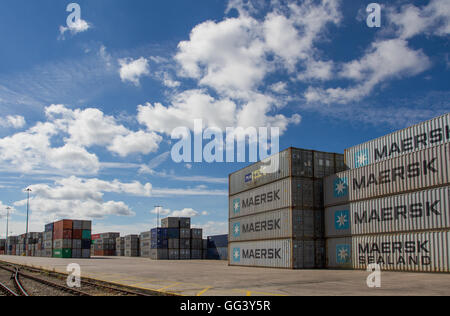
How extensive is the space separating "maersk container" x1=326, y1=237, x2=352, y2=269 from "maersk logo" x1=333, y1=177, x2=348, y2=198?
4.08m

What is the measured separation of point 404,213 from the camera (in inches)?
Result: 1100

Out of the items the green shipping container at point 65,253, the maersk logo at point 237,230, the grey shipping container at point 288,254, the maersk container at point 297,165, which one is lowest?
the green shipping container at point 65,253

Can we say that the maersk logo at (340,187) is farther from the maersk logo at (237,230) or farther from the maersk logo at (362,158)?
the maersk logo at (237,230)

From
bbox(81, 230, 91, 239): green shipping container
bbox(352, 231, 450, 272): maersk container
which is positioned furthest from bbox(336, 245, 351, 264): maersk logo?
bbox(81, 230, 91, 239): green shipping container

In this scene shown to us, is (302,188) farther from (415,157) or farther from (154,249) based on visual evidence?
(154,249)

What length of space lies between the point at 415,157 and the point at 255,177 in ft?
64.5

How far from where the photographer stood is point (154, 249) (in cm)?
8750

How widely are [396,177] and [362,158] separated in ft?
18.8

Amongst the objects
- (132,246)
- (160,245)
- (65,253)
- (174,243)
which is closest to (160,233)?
(160,245)

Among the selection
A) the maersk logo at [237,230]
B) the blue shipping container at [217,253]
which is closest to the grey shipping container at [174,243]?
the blue shipping container at [217,253]

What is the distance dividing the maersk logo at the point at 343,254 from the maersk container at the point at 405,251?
946mm

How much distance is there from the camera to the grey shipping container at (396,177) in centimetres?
2569
